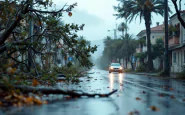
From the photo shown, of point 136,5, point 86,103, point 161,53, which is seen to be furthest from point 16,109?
point 161,53

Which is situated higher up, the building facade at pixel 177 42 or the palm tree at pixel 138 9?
the palm tree at pixel 138 9

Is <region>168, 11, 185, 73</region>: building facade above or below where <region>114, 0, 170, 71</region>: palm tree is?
below

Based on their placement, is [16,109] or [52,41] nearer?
[16,109]

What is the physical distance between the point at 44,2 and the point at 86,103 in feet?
31.7

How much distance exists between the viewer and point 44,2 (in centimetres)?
1802

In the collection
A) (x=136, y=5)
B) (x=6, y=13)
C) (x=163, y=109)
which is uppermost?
(x=136, y=5)

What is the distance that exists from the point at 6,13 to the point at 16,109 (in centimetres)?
1112

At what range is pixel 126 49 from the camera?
70.6m

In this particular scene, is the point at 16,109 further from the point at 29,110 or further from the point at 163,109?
the point at 163,109

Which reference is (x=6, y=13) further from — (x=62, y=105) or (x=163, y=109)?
(x=163, y=109)

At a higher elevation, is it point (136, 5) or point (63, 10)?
point (136, 5)

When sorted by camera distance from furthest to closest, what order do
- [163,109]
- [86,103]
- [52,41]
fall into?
[52,41] → [86,103] → [163,109]

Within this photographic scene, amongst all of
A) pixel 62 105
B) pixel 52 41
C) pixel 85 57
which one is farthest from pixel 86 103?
pixel 52 41

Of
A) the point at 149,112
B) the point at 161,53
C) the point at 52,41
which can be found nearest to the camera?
the point at 149,112
